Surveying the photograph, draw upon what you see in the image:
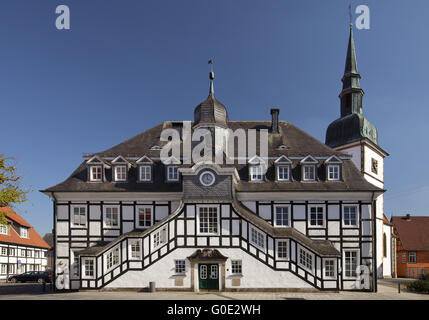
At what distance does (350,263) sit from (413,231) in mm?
29314

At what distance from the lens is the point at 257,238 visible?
82.9ft

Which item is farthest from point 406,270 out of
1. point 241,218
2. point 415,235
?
point 241,218

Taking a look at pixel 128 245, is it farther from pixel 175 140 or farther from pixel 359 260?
pixel 359 260

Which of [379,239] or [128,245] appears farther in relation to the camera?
[379,239]

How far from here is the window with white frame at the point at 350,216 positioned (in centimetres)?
2742

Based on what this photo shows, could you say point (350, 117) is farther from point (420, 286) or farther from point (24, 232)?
point (24, 232)

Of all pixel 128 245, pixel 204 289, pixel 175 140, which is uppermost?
pixel 175 140

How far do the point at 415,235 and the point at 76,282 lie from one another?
1710 inches

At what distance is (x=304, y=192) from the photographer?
27.4 meters

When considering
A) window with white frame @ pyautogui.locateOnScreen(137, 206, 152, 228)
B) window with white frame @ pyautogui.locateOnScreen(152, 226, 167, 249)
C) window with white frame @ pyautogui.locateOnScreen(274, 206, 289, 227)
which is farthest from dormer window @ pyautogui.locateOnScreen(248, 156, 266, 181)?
window with white frame @ pyautogui.locateOnScreen(137, 206, 152, 228)

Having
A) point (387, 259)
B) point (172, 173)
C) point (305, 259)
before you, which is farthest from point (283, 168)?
point (387, 259)

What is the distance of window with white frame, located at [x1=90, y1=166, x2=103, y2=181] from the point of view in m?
28.8

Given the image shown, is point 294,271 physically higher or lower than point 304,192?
lower

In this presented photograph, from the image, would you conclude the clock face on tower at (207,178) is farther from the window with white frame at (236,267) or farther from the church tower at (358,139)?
the church tower at (358,139)
